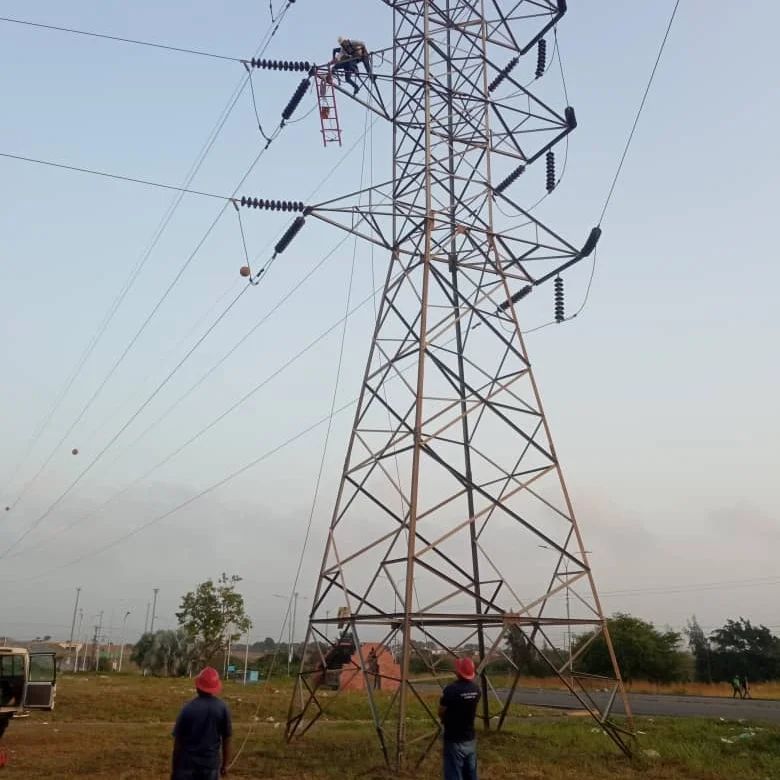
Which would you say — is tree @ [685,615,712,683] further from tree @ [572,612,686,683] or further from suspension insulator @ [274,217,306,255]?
suspension insulator @ [274,217,306,255]

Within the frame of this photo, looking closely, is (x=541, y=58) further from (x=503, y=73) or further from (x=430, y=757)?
(x=430, y=757)

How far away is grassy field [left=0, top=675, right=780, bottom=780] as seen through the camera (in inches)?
456

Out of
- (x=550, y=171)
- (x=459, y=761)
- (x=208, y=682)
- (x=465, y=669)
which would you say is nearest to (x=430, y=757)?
(x=459, y=761)

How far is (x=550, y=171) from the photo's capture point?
17.2 metres

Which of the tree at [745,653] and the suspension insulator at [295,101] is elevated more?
the suspension insulator at [295,101]

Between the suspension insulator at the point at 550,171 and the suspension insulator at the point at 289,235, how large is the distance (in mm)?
6004

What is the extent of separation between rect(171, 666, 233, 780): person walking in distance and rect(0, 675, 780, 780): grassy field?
4.73 m

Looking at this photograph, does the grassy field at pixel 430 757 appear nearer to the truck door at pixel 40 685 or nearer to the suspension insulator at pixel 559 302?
the truck door at pixel 40 685

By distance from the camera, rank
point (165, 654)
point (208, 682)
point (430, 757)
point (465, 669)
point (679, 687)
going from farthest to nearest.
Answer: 1. point (165, 654)
2. point (679, 687)
3. point (430, 757)
4. point (465, 669)
5. point (208, 682)

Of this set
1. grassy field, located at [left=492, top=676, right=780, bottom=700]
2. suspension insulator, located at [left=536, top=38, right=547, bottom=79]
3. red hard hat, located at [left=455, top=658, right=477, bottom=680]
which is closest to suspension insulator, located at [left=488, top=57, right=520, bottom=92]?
suspension insulator, located at [left=536, top=38, right=547, bottom=79]

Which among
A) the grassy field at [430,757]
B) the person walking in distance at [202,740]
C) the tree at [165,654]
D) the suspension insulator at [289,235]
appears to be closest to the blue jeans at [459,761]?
the person walking in distance at [202,740]

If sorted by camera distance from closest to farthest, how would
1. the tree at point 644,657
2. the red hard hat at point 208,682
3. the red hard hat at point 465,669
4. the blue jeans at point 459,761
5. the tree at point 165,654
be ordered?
the red hard hat at point 208,682 → the blue jeans at point 459,761 → the red hard hat at point 465,669 → the tree at point 644,657 → the tree at point 165,654

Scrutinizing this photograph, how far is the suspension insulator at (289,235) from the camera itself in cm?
1441

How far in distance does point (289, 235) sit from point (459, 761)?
9576mm
